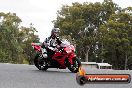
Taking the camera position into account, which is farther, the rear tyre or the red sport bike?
the rear tyre

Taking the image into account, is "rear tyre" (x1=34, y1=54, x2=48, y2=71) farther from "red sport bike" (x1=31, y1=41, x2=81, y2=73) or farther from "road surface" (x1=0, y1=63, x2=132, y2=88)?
"road surface" (x1=0, y1=63, x2=132, y2=88)

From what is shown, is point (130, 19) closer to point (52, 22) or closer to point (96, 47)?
point (96, 47)

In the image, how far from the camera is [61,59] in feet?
43.8

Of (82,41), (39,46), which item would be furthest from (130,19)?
(39,46)


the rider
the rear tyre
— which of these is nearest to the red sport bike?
the rear tyre

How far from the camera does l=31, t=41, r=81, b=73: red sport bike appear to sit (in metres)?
13.0

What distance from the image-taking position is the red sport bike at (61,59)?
42.7 ft

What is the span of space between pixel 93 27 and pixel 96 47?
2.78 m

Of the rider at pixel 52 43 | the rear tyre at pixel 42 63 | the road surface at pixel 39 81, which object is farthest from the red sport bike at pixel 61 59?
the road surface at pixel 39 81

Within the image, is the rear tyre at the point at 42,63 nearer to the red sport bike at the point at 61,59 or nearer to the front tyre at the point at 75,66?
the red sport bike at the point at 61,59

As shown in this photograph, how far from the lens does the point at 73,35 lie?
192ft

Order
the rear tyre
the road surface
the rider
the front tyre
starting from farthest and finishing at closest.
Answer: the rear tyre < the rider < the front tyre < the road surface

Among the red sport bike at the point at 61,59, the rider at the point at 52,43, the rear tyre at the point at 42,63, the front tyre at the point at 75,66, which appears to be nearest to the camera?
the front tyre at the point at 75,66

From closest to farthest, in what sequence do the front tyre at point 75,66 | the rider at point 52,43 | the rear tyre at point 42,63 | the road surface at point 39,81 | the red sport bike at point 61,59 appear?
the road surface at point 39,81, the front tyre at point 75,66, the red sport bike at point 61,59, the rider at point 52,43, the rear tyre at point 42,63
